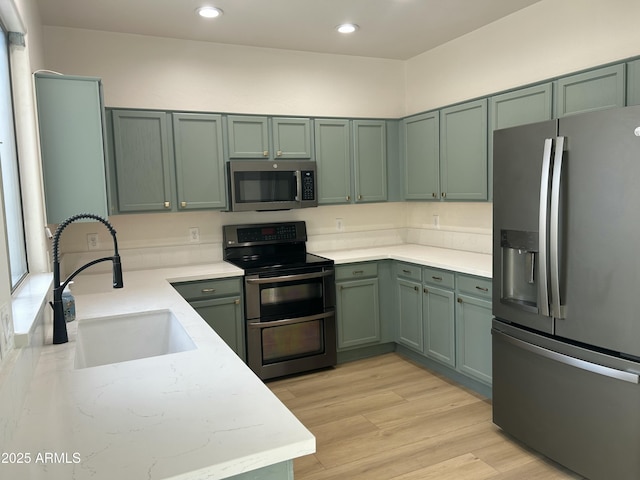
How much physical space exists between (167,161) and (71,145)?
918 millimetres

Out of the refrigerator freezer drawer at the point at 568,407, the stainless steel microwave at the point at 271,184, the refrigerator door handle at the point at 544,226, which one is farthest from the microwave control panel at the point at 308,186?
the refrigerator door handle at the point at 544,226

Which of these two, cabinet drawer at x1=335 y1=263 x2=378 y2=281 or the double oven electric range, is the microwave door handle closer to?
the double oven electric range

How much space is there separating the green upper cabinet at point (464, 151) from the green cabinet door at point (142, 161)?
2.13 meters

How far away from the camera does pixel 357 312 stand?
155 inches

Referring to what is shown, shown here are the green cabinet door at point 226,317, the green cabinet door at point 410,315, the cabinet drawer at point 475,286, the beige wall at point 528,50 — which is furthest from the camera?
the green cabinet door at point 410,315

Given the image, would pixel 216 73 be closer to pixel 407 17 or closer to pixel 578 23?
pixel 407 17

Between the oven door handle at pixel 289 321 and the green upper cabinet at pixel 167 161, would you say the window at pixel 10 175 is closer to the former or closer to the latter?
the green upper cabinet at pixel 167 161

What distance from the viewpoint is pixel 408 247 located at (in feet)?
14.4

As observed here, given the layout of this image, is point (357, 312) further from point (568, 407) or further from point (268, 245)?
point (568, 407)

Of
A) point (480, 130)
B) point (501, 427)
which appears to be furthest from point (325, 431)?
point (480, 130)

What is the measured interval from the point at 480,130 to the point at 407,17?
38.2 inches

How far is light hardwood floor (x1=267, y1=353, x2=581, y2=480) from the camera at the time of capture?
243 centimetres

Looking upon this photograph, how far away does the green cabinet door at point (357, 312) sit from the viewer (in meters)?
3.88

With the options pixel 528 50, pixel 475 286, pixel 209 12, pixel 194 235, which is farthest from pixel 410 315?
pixel 209 12
